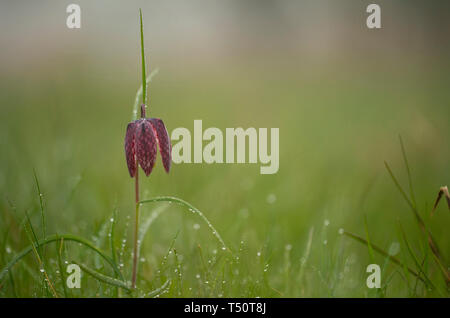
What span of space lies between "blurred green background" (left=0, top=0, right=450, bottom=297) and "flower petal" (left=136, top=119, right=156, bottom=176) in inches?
Answer: 12.2

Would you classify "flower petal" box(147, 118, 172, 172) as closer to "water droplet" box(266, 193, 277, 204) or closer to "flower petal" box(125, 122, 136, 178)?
"flower petal" box(125, 122, 136, 178)

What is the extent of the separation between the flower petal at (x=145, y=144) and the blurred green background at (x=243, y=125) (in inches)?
12.2

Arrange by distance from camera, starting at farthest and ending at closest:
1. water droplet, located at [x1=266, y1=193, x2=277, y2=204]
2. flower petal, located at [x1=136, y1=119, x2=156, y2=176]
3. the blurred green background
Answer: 1. water droplet, located at [x1=266, y1=193, x2=277, y2=204]
2. the blurred green background
3. flower petal, located at [x1=136, y1=119, x2=156, y2=176]

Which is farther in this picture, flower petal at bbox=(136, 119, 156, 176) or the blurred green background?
the blurred green background

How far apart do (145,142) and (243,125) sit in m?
1.77

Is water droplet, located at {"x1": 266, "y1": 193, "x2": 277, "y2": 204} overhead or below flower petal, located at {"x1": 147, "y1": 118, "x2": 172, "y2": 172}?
below

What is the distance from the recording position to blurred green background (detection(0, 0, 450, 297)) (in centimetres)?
139

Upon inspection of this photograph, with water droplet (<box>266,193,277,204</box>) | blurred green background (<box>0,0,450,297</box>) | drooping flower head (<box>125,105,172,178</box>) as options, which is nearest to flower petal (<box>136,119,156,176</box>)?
drooping flower head (<box>125,105,172,178</box>)

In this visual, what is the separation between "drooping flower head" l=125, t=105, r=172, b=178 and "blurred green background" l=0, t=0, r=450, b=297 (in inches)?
12.1

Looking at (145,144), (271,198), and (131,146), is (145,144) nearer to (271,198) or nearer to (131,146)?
(131,146)

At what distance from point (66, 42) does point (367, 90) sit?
6.11ft

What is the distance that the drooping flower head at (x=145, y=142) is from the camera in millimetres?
913

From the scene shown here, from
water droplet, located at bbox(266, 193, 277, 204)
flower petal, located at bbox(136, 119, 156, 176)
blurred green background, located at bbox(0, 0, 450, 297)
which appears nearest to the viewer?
flower petal, located at bbox(136, 119, 156, 176)
